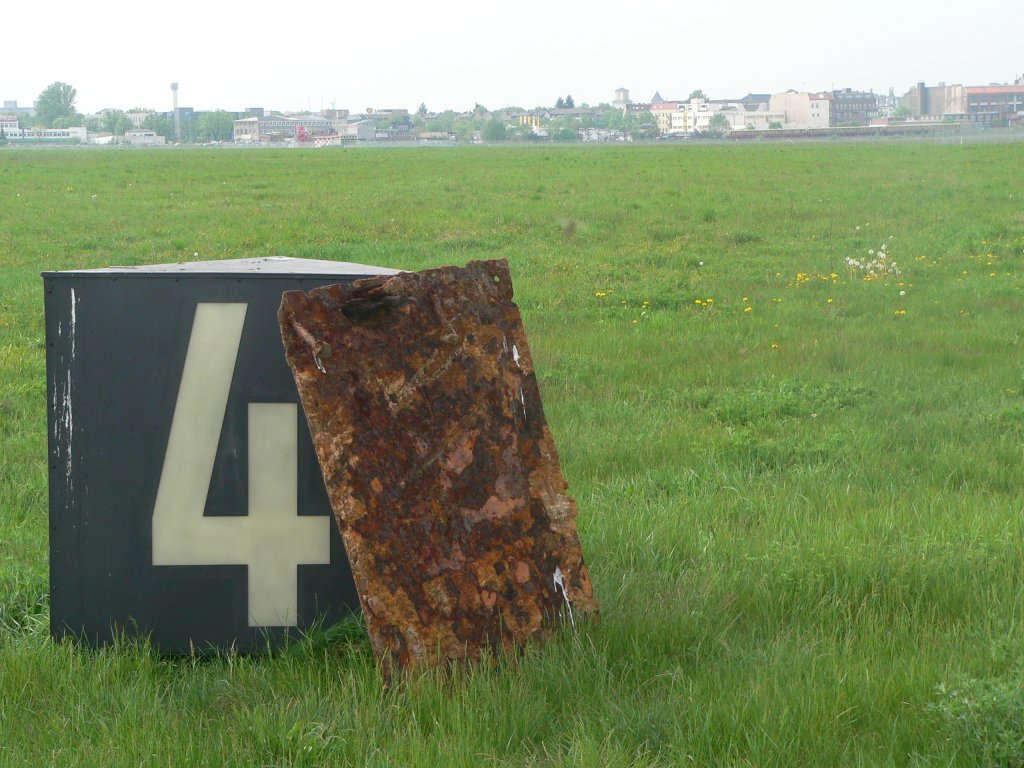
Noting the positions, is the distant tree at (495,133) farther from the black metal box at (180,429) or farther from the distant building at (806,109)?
the black metal box at (180,429)

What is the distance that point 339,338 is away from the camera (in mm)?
2836

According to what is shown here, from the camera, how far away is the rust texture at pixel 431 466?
2.79 m

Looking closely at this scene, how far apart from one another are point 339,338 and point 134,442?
0.78 metres

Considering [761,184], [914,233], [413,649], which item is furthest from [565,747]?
[761,184]

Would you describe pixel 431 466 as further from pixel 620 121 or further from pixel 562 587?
pixel 620 121

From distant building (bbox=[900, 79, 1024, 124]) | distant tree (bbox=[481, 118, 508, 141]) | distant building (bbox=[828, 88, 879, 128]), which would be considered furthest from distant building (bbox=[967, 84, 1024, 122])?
distant tree (bbox=[481, 118, 508, 141])

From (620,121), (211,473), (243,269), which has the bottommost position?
(211,473)

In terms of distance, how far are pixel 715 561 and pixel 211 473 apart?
1698mm

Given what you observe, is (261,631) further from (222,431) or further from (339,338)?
(339,338)

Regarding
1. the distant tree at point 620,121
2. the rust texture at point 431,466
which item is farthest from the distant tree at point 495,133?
the rust texture at point 431,466

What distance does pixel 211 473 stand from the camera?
10.4ft

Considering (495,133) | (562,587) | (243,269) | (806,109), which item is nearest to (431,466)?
(562,587)

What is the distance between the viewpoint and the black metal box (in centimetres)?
317

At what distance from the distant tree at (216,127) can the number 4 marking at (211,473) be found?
629ft
